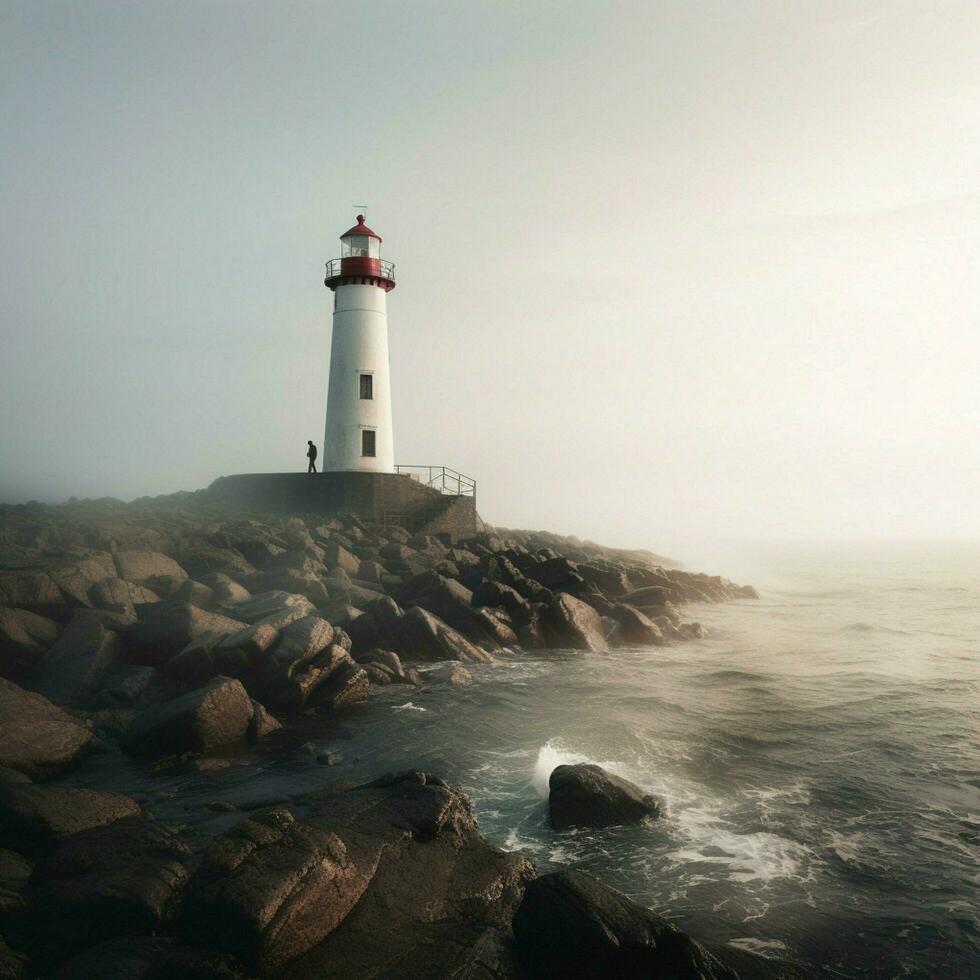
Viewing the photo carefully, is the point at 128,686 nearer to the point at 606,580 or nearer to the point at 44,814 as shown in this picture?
the point at 44,814

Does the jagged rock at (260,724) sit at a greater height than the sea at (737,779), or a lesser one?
greater

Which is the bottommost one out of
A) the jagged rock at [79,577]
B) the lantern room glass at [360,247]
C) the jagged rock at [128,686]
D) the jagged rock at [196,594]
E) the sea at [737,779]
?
the sea at [737,779]

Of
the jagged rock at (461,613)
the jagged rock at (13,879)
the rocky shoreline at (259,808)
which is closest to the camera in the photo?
the rocky shoreline at (259,808)

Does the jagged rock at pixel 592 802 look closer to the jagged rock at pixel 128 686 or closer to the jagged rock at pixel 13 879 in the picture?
the jagged rock at pixel 13 879

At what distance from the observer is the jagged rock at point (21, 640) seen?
34.1 ft

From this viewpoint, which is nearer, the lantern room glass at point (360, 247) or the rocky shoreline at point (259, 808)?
the rocky shoreline at point (259, 808)

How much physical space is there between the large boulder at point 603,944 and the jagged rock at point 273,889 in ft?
4.54

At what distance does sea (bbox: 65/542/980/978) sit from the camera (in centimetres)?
614

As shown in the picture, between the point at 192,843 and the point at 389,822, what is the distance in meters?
1.83

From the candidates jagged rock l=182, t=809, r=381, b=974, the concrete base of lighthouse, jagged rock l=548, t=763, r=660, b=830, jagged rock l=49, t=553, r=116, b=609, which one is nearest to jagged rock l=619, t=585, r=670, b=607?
the concrete base of lighthouse

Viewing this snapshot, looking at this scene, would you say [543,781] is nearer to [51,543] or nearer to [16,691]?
[16,691]

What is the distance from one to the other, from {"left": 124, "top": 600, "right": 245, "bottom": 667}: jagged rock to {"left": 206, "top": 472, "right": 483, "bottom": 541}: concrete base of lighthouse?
15.5 metres

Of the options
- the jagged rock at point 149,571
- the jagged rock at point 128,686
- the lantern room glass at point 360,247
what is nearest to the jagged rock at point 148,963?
the jagged rock at point 128,686

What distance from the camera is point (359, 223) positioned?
1162 inches
